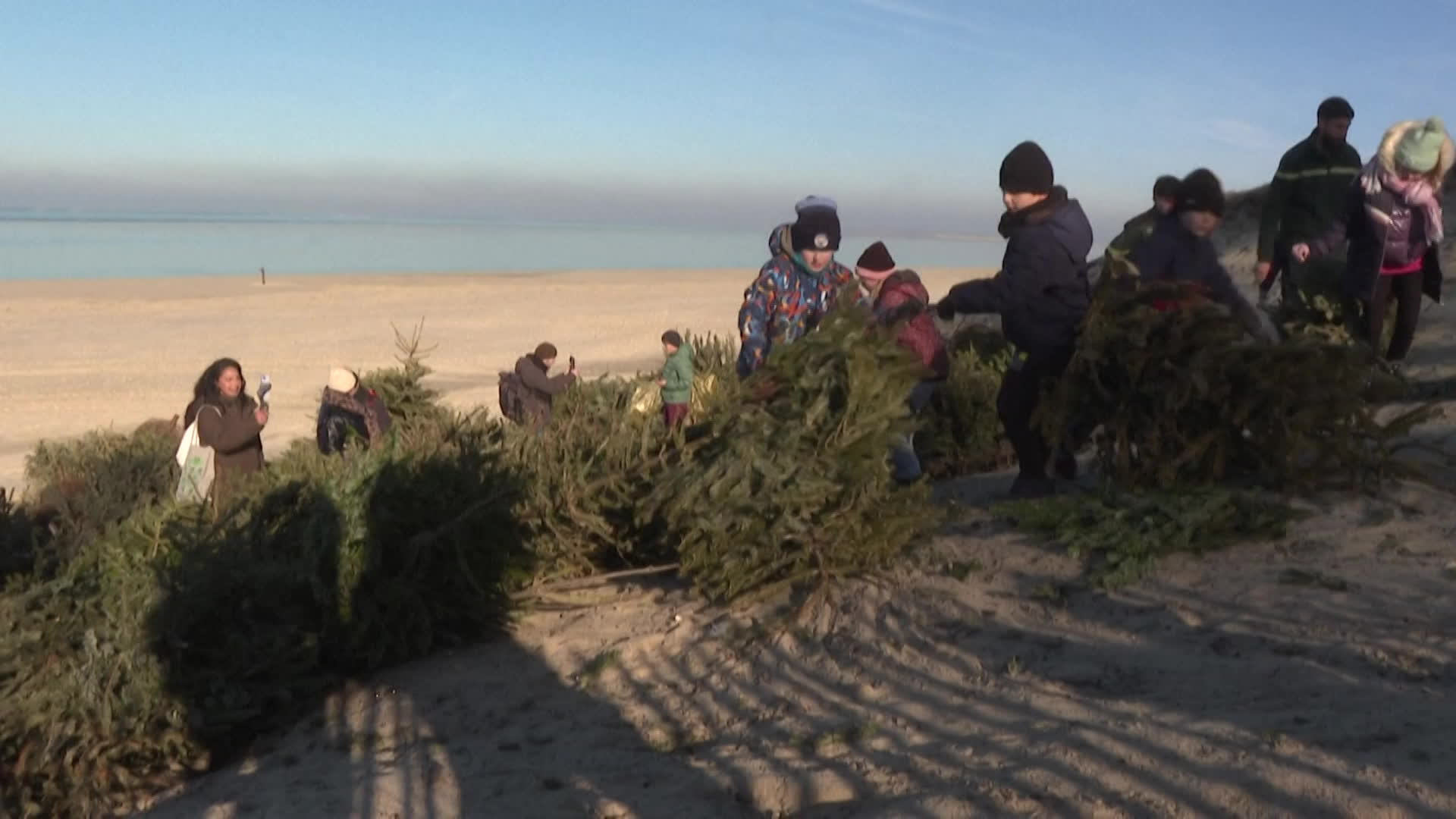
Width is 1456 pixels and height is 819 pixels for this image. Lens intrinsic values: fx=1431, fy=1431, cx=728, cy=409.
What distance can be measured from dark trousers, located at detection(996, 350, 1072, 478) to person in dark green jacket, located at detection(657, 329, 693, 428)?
6.85 ft

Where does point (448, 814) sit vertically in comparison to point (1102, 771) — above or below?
below

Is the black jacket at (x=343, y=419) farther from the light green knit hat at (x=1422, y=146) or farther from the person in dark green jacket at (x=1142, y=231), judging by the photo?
the light green knit hat at (x=1422, y=146)

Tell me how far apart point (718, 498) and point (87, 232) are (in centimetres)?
10399

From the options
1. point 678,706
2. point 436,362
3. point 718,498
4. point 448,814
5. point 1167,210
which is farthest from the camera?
point 436,362

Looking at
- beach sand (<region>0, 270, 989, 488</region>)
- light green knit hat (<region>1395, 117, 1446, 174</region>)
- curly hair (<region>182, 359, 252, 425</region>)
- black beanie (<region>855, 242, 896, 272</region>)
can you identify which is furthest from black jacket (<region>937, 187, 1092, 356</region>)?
beach sand (<region>0, 270, 989, 488</region>)

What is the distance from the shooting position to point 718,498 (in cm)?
606

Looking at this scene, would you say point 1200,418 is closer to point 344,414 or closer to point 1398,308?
point 1398,308

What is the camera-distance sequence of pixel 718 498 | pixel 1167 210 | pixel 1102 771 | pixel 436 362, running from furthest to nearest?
pixel 436 362 → pixel 1167 210 → pixel 718 498 → pixel 1102 771

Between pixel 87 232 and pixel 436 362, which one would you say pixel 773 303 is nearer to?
pixel 436 362

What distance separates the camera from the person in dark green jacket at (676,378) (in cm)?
865

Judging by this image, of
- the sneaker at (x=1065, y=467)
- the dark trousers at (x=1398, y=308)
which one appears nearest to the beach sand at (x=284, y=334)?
the sneaker at (x=1065, y=467)

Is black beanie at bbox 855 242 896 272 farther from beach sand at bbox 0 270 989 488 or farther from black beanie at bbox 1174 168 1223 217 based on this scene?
beach sand at bbox 0 270 989 488

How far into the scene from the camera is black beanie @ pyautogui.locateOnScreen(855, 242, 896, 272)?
23.8ft

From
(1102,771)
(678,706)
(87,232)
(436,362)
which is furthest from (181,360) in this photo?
(87,232)
